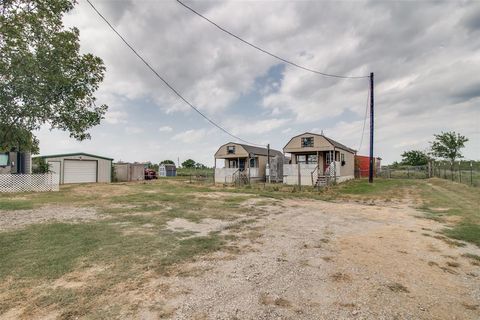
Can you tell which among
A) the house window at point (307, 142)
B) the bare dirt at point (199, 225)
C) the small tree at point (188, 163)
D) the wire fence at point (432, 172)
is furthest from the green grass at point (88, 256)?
the small tree at point (188, 163)

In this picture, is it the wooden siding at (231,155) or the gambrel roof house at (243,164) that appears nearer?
the gambrel roof house at (243,164)

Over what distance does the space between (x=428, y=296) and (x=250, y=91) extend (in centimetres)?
2276

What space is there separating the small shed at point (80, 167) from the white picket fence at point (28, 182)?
23.9 ft

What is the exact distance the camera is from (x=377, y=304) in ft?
10.7

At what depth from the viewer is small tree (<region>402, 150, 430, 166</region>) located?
39.1m

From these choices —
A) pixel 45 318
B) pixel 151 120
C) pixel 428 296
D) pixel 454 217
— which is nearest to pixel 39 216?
pixel 45 318

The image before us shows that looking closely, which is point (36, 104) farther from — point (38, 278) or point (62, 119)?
point (38, 278)

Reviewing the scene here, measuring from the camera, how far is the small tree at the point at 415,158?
39125mm

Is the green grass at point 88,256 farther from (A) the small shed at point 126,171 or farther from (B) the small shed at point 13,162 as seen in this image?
(A) the small shed at point 126,171

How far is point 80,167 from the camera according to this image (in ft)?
84.5

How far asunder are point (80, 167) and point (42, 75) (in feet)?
41.3

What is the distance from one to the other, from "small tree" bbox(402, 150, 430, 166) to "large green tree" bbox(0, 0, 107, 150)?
42.9m

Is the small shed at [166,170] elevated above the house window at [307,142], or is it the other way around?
the house window at [307,142]

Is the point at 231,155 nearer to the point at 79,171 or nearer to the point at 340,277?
the point at 79,171
